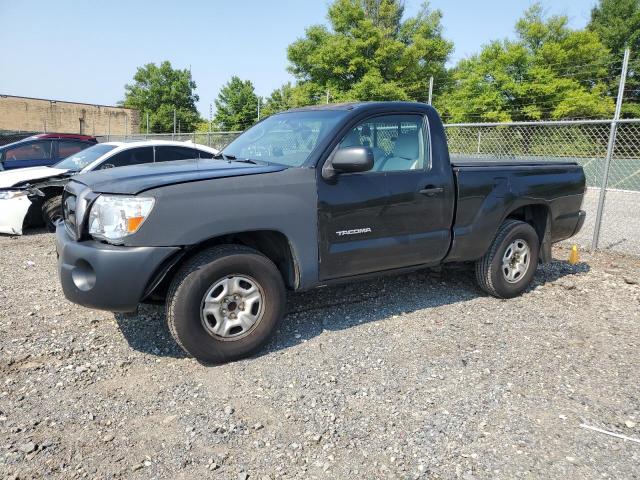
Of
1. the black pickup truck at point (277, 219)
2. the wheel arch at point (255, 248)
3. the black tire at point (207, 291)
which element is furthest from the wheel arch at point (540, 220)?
the black tire at point (207, 291)

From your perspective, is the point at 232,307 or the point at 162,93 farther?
the point at 162,93

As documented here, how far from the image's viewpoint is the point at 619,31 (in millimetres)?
38438

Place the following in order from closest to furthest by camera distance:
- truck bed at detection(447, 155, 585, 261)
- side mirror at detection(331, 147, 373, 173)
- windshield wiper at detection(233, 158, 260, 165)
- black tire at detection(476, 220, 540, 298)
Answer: side mirror at detection(331, 147, 373, 173)
windshield wiper at detection(233, 158, 260, 165)
truck bed at detection(447, 155, 585, 261)
black tire at detection(476, 220, 540, 298)

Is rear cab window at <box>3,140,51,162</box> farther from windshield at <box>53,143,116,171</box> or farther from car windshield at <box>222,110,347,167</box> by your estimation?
car windshield at <box>222,110,347,167</box>

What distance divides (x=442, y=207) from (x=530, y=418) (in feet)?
6.34

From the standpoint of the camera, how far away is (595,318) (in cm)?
471

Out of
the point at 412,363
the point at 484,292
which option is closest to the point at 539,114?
the point at 484,292

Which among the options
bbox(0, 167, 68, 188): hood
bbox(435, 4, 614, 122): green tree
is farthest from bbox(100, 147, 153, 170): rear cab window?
bbox(435, 4, 614, 122): green tree

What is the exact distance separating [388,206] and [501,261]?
5.37 feet

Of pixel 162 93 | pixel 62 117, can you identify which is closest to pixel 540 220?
pixel 62 117

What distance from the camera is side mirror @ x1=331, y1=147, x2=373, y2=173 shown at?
3.55m

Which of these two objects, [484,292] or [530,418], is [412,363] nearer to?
[530,418]

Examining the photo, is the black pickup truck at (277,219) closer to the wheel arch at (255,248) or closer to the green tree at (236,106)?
the wheel arch at (255,248)

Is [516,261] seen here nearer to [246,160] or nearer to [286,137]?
[286,137]
